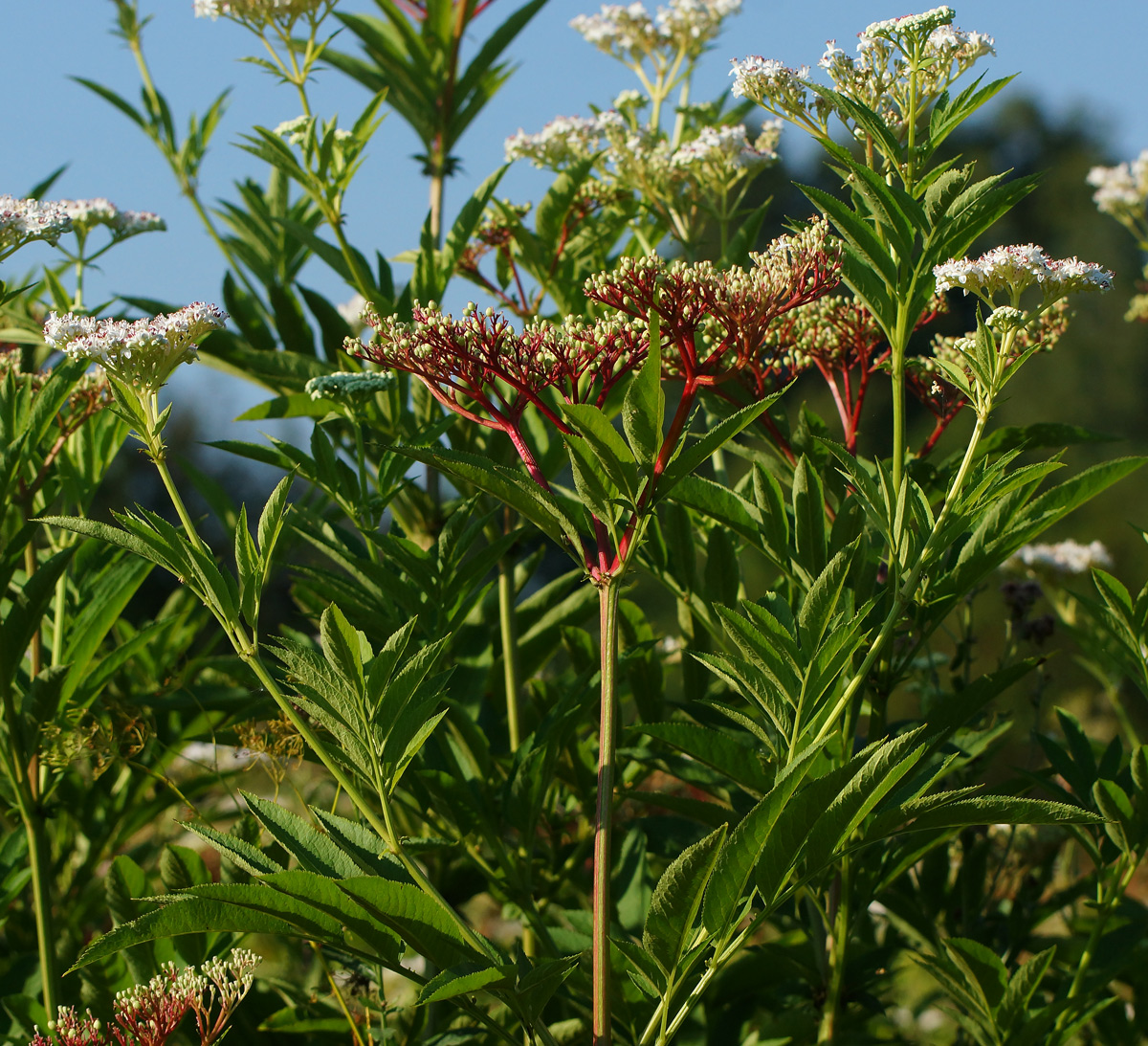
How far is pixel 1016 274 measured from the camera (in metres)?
1.23

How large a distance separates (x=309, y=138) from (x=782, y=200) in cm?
1849

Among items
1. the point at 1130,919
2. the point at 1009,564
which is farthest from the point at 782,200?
the point at 1130,919

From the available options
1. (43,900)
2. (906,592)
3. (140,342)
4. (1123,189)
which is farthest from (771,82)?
(1123,189)

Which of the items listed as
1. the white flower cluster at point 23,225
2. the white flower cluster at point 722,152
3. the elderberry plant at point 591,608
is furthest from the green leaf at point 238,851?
the white flower cluster at point 722,152

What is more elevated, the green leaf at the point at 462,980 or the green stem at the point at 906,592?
the green stem at the point at 906,592

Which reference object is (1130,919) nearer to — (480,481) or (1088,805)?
(1088,805)

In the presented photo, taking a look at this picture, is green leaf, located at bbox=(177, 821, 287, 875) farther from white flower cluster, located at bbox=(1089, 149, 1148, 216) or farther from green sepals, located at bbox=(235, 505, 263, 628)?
white flower cluster, located at bbox=(1089, 149, 1148, 216)

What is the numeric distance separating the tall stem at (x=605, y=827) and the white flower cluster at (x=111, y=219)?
1.48 m

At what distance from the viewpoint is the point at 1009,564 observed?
109 inches

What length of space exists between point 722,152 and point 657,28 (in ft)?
2.55

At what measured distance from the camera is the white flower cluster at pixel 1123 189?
3174 millimetres

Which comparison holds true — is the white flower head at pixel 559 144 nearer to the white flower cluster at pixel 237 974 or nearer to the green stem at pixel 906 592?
the green stem at pixel 906 592

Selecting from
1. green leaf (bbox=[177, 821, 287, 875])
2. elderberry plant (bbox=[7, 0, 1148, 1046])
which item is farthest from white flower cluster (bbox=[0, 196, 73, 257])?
green leaf (bbox=[177, 821, 287, 875])

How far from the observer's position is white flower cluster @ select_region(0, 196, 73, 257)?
1481 mm
